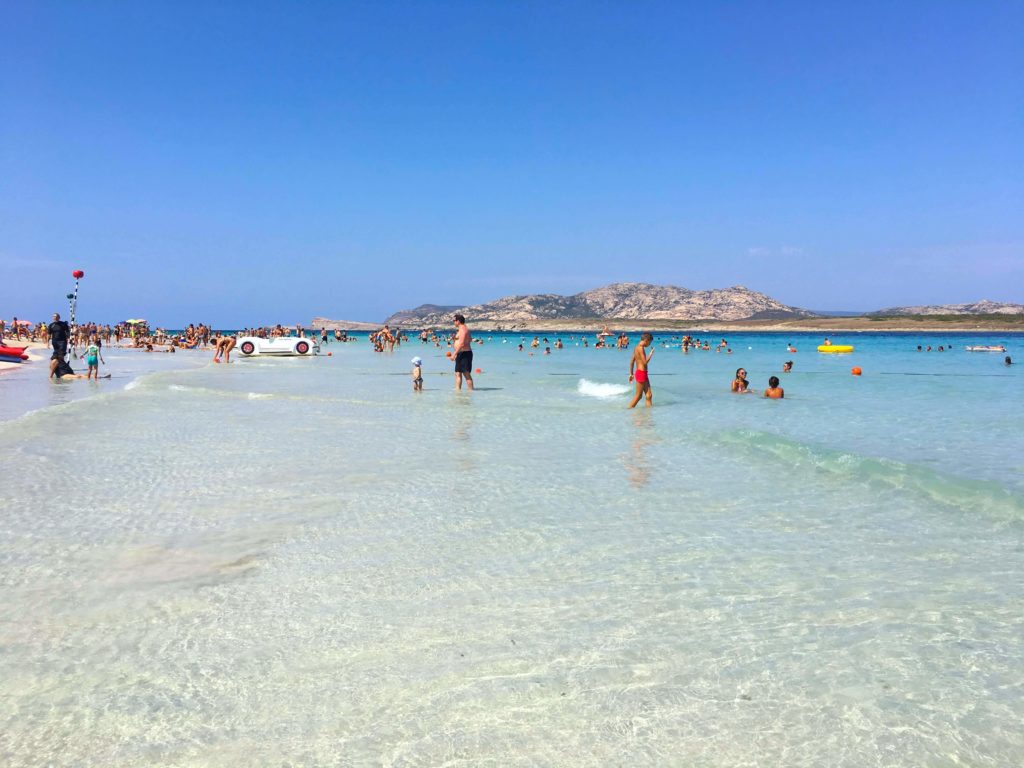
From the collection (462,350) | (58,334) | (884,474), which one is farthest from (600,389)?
(58,334)

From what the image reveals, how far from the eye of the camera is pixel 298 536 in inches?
276

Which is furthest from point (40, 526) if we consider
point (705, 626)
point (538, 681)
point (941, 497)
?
point (941, 497)

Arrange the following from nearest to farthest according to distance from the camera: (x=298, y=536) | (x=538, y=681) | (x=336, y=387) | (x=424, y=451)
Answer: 1. (x=538, y=681)
2. (x=298, y=536)
3. (x=424, y=451)
4. (x=336, y=387)

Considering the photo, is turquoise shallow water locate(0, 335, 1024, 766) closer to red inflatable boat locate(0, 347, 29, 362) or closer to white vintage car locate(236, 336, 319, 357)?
red inflatable boat locate(0, 347, 29, 362)

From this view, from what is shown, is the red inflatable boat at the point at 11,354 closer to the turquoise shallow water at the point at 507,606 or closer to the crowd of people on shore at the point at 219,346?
the crowd of people on shore at the point at 219,346

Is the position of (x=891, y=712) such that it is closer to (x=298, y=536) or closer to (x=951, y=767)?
(x=951, y=767)

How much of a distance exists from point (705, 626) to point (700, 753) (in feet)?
4.92

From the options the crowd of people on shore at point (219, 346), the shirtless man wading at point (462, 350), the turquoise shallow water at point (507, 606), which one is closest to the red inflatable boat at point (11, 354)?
the crowd of people on shore at point (219, 346)

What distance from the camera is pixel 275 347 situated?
4966cm

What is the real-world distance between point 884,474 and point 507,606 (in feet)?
22.8

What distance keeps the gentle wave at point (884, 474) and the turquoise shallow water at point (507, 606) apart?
0.26ft

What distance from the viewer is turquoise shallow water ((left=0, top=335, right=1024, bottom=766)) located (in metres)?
3.65

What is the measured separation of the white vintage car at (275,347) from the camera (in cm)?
4903

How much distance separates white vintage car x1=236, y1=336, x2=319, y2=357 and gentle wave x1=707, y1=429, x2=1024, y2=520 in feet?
133
